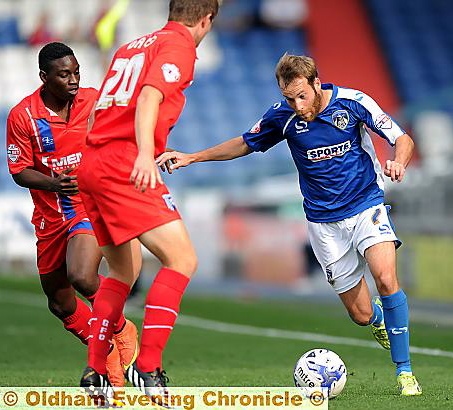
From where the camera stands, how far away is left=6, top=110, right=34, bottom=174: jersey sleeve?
739cm

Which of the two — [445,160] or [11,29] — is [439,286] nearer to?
[445,160]

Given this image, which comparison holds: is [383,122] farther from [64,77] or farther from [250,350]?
[250,350]

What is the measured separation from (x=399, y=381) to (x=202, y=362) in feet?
9.92

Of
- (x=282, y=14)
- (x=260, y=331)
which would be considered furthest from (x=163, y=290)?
(x=282, y=14)

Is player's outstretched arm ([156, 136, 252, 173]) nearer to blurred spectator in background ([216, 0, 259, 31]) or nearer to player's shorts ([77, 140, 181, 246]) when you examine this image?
player's shorts ([77, 140, 181, 246])

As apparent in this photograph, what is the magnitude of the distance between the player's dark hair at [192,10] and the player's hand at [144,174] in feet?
2.82

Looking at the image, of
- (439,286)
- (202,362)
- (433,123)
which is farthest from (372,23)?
(202,362)

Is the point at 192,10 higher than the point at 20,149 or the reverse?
higher

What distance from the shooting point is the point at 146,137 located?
544cm

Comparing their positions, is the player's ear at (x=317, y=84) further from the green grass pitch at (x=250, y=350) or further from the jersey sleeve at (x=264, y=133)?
the green grass pitch at (x=250, y=350)

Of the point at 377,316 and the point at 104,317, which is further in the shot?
the point at 377,316

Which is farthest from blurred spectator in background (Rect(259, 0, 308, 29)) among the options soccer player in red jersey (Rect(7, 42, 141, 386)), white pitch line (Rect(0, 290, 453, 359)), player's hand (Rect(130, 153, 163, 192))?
player's hand (Rect(130, 153, 163, 192))

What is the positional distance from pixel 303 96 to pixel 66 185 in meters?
1.60

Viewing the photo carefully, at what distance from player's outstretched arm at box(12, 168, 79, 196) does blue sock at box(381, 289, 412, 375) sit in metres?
2.10
